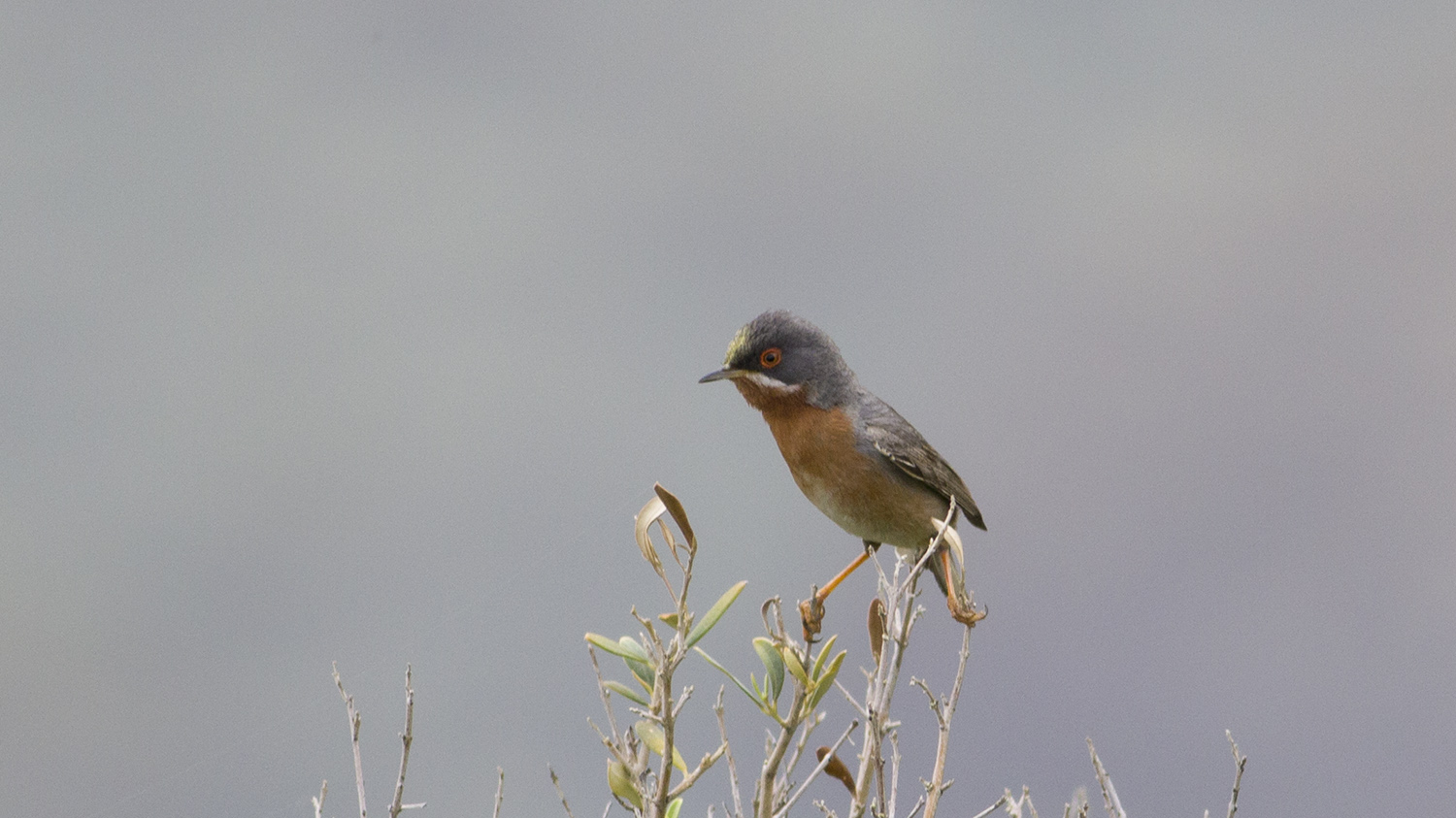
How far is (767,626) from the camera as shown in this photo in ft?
7.35

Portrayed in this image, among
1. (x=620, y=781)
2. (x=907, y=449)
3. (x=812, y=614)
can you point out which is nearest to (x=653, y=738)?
(x=620, y=781)

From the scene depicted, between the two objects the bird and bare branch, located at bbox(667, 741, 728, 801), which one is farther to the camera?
the bird

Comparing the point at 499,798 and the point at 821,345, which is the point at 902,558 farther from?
the point at 499,798

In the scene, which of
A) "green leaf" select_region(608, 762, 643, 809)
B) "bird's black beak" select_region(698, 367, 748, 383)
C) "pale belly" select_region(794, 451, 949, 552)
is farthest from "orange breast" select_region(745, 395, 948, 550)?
"green leaf" select_region(608, 762, 643, 809)

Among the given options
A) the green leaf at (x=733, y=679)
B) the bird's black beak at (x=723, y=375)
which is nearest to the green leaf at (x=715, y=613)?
the green leaf at (x=733, y=679)

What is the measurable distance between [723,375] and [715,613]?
0.92 m

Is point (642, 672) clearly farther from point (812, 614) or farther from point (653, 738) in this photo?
point (812, 614)

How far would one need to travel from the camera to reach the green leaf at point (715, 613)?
204 cm

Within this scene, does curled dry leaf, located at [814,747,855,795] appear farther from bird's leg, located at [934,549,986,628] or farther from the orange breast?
the orange breast

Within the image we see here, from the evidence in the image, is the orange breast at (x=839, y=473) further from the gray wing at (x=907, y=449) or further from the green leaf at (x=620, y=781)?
the green leaf at (x=620, y=781)

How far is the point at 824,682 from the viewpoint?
2.13 m

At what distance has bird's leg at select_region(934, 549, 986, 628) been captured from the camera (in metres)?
2.83

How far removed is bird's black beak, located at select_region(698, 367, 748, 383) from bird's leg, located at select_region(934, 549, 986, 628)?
0.72 meters

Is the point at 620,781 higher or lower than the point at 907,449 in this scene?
lower
